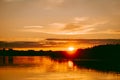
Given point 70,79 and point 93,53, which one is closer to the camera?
point 70,79

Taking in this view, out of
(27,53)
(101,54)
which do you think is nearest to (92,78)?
(101,54)

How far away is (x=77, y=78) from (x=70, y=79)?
0.67m

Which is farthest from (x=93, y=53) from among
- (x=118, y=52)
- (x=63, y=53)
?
(x=63, y=53)

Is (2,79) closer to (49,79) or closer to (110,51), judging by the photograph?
(49,79)

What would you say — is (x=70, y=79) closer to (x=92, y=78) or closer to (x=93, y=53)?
(x=92, y=78)

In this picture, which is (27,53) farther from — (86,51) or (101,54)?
(101,54)

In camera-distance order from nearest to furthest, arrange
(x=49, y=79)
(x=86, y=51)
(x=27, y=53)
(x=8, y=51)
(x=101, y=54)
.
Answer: (x=49, y=79) → (x=101, y=54) → (x=86, y=51) → (x=8, y=51) → (x=27, y=53)

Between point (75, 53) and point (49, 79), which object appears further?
point (75, 53)

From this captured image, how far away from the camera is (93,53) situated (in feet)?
251

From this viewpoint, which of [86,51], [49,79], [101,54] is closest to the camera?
[49,79]

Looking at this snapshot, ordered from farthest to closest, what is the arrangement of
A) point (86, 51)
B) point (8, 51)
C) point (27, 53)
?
point (27, 53)
point (8, 51)
point (86, 51)

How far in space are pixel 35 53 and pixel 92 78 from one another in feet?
256

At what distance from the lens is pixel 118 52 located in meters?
66.7

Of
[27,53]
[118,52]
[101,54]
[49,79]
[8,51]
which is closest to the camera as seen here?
[49,79]
